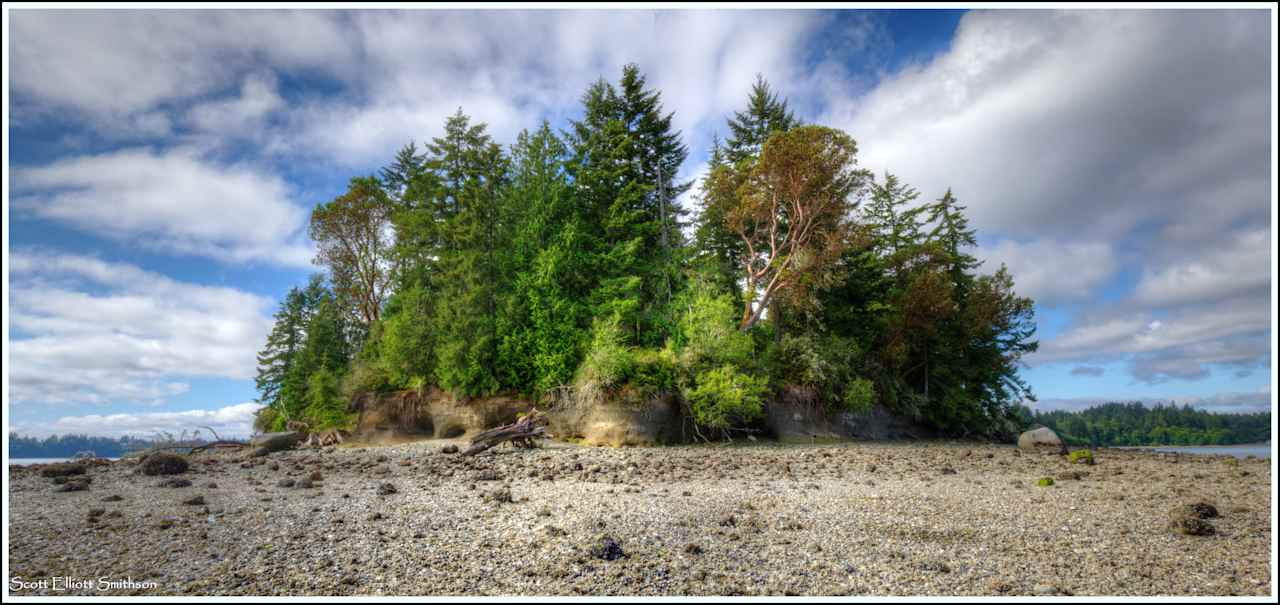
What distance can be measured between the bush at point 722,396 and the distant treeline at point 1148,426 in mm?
22199

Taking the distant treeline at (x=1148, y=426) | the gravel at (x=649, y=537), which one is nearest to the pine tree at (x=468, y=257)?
the gravel at (x=649, y=537)

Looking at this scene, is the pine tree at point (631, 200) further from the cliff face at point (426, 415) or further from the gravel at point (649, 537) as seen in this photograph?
the gravel at point (649, 537)

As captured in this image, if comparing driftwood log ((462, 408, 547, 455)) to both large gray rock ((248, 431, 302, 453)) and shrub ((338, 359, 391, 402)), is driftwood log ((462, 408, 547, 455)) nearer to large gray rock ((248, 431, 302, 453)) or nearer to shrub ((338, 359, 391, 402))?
large gray rock ((248, 431, 302, 453))

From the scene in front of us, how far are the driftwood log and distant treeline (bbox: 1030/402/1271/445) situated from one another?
29347 millimetres

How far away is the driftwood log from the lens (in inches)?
645

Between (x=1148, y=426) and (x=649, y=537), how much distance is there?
42184mm

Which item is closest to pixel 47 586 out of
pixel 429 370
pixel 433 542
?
pixel 433 542

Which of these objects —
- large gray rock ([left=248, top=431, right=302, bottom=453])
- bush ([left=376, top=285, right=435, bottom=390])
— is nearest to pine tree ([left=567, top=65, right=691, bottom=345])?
bush ([left=376, top=285, right=435, bottom=390])

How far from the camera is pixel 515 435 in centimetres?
1712

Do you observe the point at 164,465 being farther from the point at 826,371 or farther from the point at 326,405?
the point at 826,371

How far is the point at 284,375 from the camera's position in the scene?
32344 millimetres

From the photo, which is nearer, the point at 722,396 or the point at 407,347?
the point at 722,396

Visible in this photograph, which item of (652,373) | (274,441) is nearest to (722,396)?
(652,373)

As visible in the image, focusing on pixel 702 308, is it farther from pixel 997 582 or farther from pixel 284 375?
pixel 284 375
